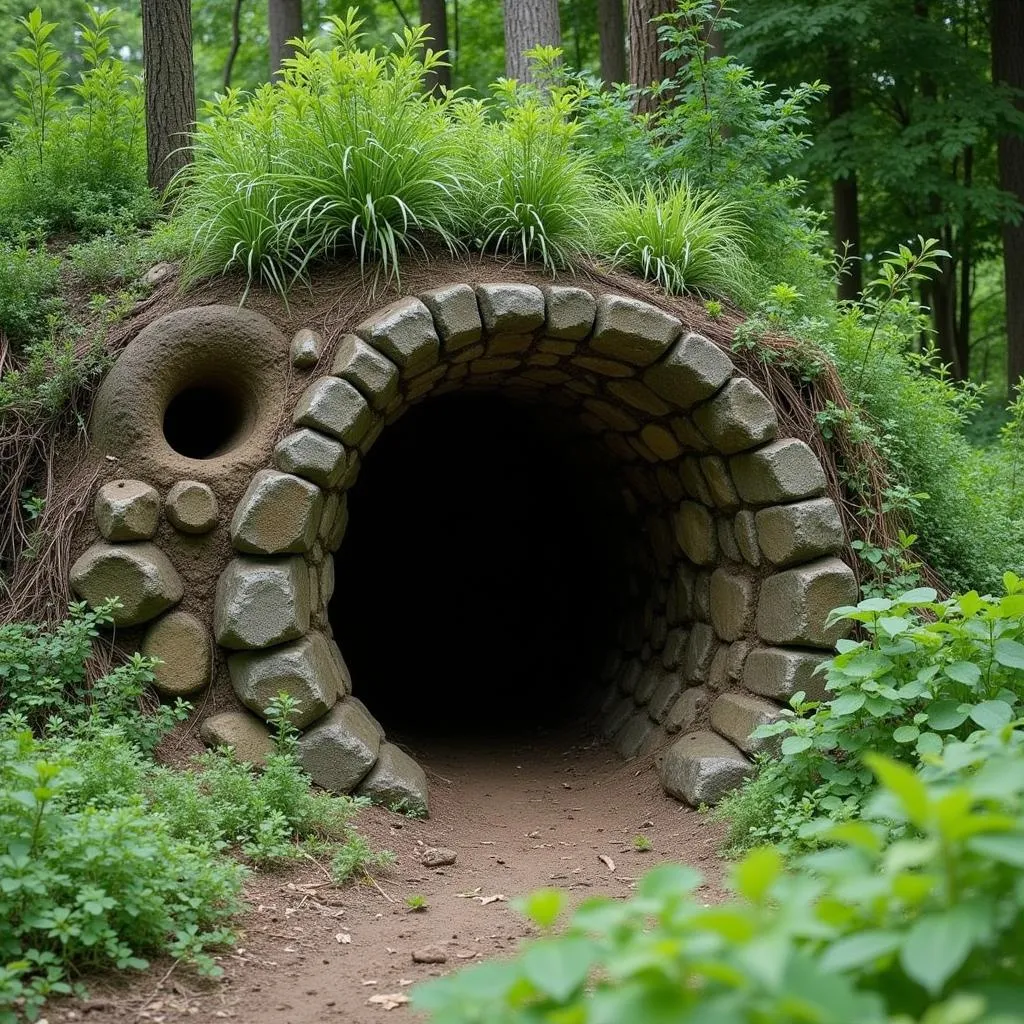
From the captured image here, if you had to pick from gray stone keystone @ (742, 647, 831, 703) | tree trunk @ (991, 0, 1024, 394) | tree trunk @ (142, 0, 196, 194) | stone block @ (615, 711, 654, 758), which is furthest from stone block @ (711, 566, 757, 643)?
tree trunk @ (991, 0, 1024, 394)

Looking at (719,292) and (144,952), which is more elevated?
(719,292)

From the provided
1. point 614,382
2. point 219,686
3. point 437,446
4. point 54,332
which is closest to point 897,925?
point 219,686

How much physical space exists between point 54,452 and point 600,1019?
4117 mm

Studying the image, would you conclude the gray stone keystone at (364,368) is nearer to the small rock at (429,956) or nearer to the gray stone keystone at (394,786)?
the gray stone keystone at (394,786)

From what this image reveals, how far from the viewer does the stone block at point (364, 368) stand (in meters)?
4.59

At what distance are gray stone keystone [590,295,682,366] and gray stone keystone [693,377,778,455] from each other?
35 cm

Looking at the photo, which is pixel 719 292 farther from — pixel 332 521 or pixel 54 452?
pixel 54 452

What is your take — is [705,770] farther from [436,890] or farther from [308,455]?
[308,455]

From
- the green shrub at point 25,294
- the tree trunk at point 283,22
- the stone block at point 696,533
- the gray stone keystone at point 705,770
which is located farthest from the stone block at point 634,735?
the tree trunk at point 283,22

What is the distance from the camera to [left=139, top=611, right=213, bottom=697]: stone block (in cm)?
436

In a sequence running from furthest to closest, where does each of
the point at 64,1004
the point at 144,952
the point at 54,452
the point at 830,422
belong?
1. the point at 830,422
2. the point at 54,452
3. the point at 144,952
4. the point at 64,1004

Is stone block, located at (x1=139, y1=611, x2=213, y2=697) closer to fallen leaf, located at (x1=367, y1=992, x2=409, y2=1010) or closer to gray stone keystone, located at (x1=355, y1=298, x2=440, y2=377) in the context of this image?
gray stone keystone, located at (x1=355, y1=298, x2=440, y2=377)

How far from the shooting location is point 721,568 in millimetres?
5438

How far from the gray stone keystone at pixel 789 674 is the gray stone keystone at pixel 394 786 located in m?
1.55
